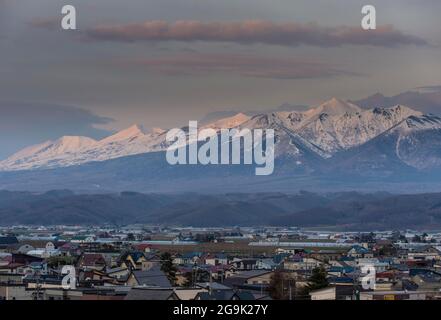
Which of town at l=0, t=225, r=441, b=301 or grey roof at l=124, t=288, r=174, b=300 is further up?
grey roof at l=124, t=288, r=174, b=300

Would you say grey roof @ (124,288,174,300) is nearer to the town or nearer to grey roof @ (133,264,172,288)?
the town

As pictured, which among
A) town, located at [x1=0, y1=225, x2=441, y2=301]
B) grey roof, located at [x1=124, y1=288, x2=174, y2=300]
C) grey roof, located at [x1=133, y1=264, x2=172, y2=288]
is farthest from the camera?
grey roof, located at [x1=133, y1=264, x2=172, y2=288]

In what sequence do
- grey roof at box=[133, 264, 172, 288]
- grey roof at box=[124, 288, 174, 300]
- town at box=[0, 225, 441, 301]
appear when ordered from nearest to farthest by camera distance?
1. grey roof at box=[124, 288, 174, 300]
2. town at box=[0, 225, 441, 301]
3. grey roof at box=[133, 264, 172, 288]

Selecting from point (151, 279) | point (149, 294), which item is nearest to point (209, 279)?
point (151, 279)

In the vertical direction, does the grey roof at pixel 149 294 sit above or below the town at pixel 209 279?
above

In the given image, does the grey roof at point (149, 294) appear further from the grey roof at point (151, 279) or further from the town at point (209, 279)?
the grey roof at point (151, 279)

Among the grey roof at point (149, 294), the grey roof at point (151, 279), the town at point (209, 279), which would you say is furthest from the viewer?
the grey roof at point (151, 279)

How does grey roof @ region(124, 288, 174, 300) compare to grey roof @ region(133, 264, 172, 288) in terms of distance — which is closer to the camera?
grey roof @ region(124, 288, 174, 300)

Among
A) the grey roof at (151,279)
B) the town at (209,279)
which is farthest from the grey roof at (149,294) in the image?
the grey roof at (151,279)

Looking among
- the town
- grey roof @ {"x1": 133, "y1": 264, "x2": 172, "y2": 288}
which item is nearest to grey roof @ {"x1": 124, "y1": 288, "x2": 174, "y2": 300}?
the town

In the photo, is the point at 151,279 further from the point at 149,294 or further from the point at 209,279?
the point at 149,294
